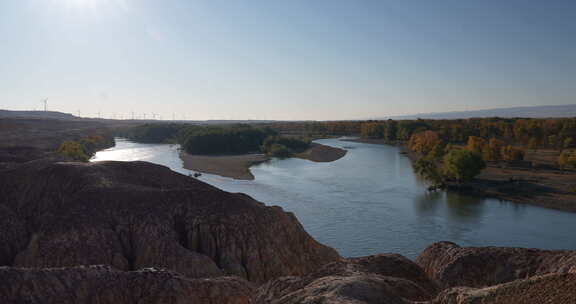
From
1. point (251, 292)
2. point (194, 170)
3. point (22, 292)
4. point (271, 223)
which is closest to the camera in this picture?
point (22, 292)

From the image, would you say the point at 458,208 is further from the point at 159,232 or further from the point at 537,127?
the point at 537,127

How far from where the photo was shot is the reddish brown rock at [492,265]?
1423cm

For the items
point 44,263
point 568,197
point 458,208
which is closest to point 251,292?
point 44,263

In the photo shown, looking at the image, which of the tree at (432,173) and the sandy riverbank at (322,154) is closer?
the tree at (432,173)

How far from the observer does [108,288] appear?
13.5m

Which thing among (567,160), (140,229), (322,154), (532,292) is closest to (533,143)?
(567,160)

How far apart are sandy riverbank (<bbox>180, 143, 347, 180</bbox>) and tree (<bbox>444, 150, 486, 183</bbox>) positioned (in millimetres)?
29112

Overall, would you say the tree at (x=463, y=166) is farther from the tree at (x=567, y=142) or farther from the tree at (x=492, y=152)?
the tree at (x=567, y=142)

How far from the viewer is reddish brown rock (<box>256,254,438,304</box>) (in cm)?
1003

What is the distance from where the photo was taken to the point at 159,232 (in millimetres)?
18531

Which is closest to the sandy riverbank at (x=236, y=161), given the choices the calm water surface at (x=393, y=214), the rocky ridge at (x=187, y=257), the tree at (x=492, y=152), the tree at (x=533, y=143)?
the calm water surface at (x=393, y=214)

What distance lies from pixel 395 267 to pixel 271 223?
7198 millimetres

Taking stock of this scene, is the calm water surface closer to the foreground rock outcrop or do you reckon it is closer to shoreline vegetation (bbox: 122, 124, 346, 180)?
the foreground rock outcrop

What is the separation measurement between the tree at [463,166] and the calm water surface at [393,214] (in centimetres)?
510
